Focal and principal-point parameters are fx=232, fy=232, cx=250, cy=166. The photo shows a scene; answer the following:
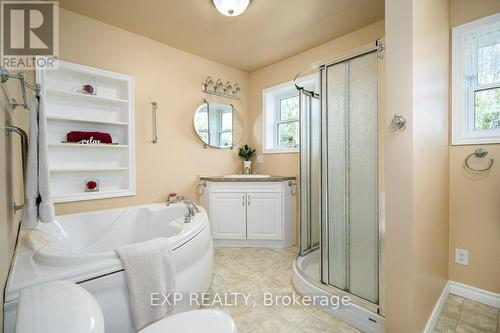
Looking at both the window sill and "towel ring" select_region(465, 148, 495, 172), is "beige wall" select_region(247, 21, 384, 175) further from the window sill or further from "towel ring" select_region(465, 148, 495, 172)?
"towel ring" select_region(465, 148, 495, 172)

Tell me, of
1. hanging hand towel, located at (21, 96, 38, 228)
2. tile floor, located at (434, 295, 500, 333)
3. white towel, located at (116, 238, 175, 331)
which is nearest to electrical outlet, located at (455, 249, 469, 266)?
tile floor, located at (434, 295, 500, 333)

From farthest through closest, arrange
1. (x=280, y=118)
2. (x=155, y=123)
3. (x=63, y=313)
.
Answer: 1. (x=280, y=118)
2. (x=155, y=123)
3. (x=63, y=313)

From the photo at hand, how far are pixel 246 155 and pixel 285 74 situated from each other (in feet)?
4.35

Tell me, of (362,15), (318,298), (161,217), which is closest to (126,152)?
(161,217)

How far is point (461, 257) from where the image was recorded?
1.96 metres

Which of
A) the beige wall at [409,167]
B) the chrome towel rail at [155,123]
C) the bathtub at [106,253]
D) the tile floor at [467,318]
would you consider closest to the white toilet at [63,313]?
the bathtub at [106,253]

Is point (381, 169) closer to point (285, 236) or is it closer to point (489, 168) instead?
point (489, 168)

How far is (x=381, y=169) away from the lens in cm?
152

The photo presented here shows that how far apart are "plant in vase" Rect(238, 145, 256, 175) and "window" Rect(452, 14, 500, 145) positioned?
241 centimetres

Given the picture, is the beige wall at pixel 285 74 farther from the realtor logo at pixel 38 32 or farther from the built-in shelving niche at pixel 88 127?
the realtor logo at pixel 38 32

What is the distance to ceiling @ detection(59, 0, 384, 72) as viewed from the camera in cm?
219

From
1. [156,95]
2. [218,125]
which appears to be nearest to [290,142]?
[218,125]

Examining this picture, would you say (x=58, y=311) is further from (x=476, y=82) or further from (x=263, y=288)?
(x=476, y=82)

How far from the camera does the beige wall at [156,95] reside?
2.37m
